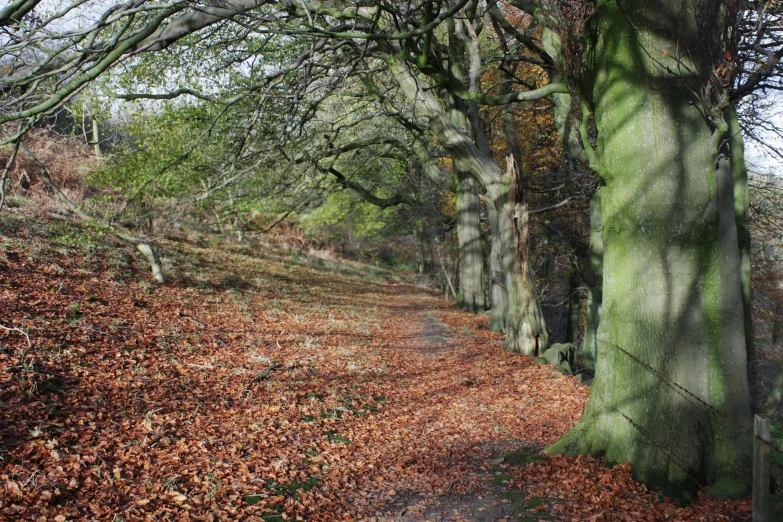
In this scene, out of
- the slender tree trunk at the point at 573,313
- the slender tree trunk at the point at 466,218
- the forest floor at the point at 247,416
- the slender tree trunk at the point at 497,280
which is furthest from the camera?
the slender tree trunk at the point at 573,313

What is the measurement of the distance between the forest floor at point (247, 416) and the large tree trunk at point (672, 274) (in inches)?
13.7

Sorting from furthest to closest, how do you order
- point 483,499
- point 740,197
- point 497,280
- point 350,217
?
1. point 350,217
2. point 497,280
3. point 740,197
4. point 483,499

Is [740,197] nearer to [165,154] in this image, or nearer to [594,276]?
[594,276]

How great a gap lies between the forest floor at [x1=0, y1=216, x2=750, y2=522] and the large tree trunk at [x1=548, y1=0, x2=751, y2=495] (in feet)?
1.14

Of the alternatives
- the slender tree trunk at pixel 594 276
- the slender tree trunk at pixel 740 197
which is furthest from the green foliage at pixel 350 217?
the slender tree trunk at pixel 740 197

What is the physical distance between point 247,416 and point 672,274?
4278 millimetres

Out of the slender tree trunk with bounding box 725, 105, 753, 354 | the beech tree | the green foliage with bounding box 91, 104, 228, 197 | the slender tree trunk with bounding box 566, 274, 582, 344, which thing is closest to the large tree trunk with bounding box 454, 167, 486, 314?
the slender tree trunk with bounding box 566, 274, 582, 344

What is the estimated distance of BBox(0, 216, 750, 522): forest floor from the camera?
3.76 m

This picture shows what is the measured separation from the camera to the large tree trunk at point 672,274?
12.9 ft

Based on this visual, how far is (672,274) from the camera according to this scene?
402 cm

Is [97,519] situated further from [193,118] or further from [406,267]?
[406,267]

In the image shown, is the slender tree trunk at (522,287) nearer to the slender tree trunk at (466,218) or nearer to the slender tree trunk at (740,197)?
the slender tree trunk at (466,218)

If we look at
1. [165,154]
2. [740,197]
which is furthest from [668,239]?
[165,154]

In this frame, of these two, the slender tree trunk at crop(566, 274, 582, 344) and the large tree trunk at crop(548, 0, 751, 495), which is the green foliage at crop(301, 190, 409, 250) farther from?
the large tree trunk at crop(548, 0, 751, 495)
